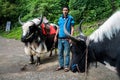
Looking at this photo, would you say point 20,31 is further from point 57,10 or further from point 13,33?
point 57,10

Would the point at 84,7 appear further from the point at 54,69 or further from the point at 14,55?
the point at 54,69

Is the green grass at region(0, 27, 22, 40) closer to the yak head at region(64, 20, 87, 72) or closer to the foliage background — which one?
the foliage background

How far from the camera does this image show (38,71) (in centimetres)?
968

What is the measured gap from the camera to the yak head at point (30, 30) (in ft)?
32.9

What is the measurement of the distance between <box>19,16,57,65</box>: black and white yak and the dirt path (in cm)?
44

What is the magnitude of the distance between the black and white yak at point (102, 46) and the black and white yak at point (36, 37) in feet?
11.4

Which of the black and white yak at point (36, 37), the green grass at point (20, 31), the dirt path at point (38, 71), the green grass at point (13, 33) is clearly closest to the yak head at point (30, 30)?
the black and white yak at point (36, 37)

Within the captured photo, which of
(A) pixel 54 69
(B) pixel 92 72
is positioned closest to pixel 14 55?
(A) pixel 54 69

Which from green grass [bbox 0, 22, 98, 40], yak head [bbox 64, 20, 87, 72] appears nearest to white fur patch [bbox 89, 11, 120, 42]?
yak head [bbox 64, 20, 87, 72]

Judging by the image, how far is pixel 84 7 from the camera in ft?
53.4

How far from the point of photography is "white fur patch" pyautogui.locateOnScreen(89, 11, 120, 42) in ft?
20.8

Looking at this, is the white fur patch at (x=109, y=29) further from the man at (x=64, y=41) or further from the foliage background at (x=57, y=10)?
the foliage background at (x=57, y=10)

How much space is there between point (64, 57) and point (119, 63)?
347 cm

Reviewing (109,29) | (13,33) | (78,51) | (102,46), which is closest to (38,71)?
(78,51)
